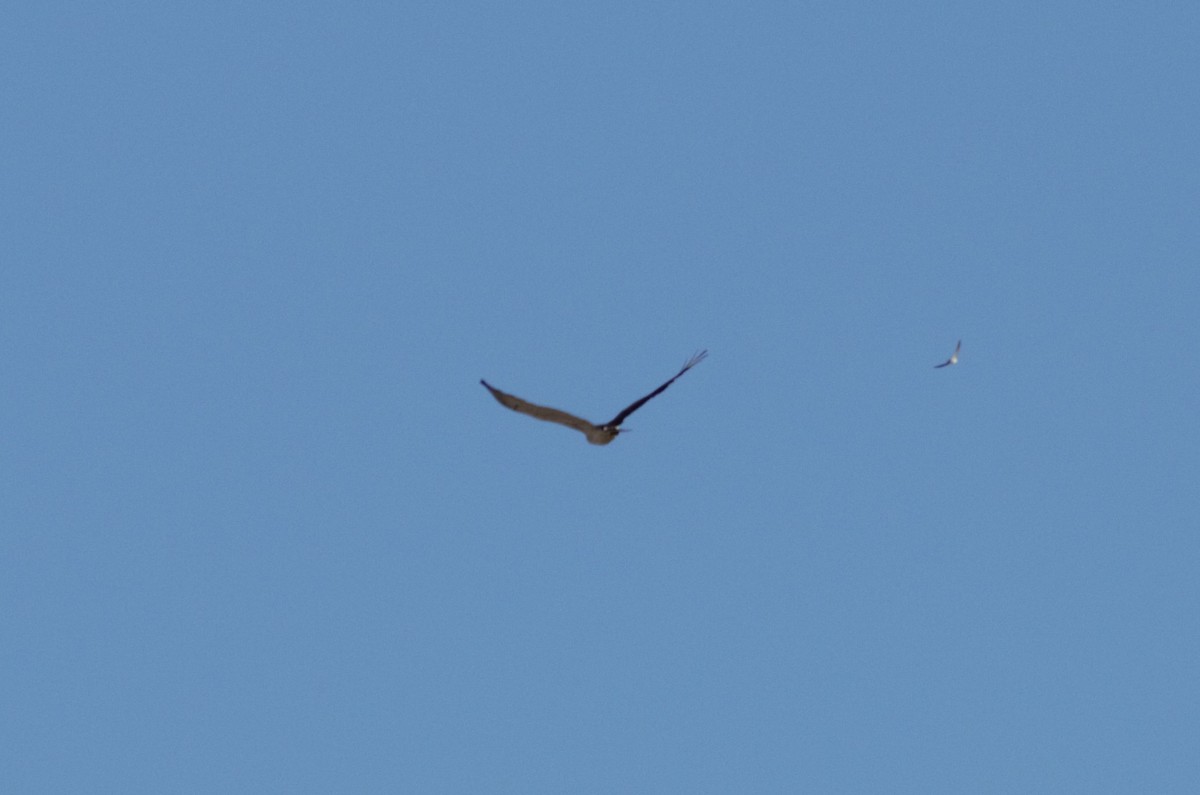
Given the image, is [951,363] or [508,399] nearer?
[508,399]

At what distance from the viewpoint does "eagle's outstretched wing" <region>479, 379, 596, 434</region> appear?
135 feet

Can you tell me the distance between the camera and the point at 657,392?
136 feet

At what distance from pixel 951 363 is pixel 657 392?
35.4 feet

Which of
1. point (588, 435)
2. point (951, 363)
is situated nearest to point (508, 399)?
point (588, 435)

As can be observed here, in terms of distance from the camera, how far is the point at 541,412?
138ft

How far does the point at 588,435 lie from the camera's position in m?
43.2

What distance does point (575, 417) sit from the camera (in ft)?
139

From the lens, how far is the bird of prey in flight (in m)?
41.2

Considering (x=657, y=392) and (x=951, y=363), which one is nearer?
(x=657, y=392)

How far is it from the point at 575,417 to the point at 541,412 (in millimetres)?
780

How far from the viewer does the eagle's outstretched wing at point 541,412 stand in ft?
135

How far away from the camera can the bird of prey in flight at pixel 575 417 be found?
41.2 meters

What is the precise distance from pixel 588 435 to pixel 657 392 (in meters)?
2.49

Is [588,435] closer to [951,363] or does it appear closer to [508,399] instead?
[508,399]
